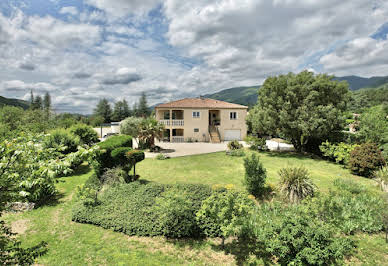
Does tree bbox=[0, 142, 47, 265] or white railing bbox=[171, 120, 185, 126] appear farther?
white railing bbox=[171, 120, 185, 126]

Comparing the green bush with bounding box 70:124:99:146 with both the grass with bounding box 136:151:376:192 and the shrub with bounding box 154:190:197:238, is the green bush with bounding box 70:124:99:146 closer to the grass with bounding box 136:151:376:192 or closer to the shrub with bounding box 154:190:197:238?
the grass with bounding box 136:151:376:192

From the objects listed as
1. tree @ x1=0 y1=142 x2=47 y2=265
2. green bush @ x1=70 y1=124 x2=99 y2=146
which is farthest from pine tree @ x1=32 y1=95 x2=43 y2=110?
tree @ x1=0 y1=142 x2=47 y2=265

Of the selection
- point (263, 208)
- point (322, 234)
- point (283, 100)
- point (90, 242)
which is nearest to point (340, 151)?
point (283, 100)

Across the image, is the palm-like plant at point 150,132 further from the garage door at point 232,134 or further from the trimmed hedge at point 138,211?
the garage door at point 232,134

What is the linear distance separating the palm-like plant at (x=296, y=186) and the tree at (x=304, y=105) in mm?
8665

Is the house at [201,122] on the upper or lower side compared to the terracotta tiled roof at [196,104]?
lower

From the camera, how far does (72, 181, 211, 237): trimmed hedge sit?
6.13m

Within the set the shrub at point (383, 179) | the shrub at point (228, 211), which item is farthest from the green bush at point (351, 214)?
the shrub at point (383, 179)

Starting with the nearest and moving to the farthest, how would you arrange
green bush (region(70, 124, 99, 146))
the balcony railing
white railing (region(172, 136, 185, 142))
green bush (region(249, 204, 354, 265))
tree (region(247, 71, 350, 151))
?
green bush (region(249, 204, 354, 265))
tree (region(247, 71, 350, 151))
green bush (region(70, 124, 99, 146))
the balcony railing
white railing (region(172, 136, 185, 142))

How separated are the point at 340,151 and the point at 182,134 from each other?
64.1ft

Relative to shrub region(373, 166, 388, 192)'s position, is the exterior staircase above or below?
above

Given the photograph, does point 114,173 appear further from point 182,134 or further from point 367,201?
point 182,134

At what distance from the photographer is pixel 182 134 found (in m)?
28.2

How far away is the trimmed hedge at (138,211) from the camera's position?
A: 613 cm
